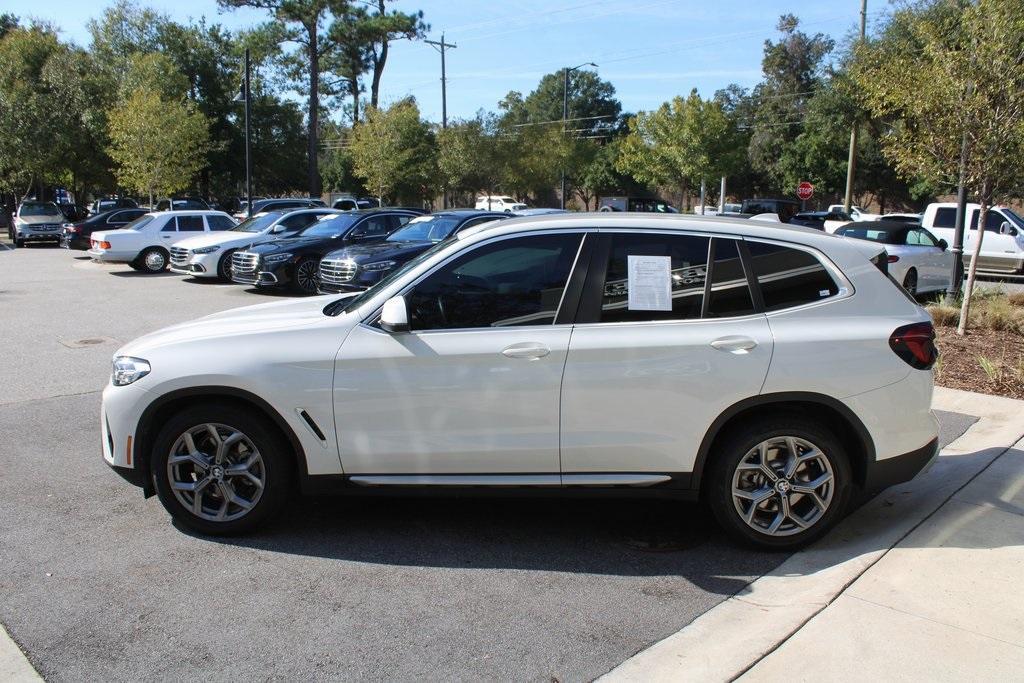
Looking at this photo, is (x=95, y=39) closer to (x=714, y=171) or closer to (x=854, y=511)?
(x=714, y=171)

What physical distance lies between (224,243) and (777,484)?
16.7 meters

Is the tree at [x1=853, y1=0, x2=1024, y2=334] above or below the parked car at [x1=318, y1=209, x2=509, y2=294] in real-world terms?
above

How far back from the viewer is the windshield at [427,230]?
1579 cm

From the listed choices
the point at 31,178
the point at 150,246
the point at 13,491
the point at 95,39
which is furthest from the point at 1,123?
the point at 13,491

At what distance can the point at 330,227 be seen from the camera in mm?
17984

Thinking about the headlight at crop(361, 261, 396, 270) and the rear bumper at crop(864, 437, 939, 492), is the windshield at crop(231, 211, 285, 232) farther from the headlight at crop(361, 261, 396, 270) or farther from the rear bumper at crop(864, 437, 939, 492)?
the rear bumper at crop(864, 437, 939, 492)

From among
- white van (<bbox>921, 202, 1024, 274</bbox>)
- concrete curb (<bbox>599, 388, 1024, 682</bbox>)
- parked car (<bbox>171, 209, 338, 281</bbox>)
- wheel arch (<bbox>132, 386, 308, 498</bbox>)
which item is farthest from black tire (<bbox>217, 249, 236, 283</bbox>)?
white van (<bbox>921, 202, 1024, 274</bbox>)

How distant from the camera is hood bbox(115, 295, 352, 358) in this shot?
4562mm

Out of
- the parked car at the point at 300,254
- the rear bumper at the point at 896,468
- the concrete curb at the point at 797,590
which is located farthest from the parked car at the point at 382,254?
the rear bumper at the point at 896,468

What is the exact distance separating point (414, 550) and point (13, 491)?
2766 mm

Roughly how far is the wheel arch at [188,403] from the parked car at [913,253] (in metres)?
12.9

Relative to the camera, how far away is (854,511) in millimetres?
5113

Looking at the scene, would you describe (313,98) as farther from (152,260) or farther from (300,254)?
(300,254)

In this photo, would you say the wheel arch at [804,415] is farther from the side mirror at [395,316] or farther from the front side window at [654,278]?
the side mirror at [395,316]
